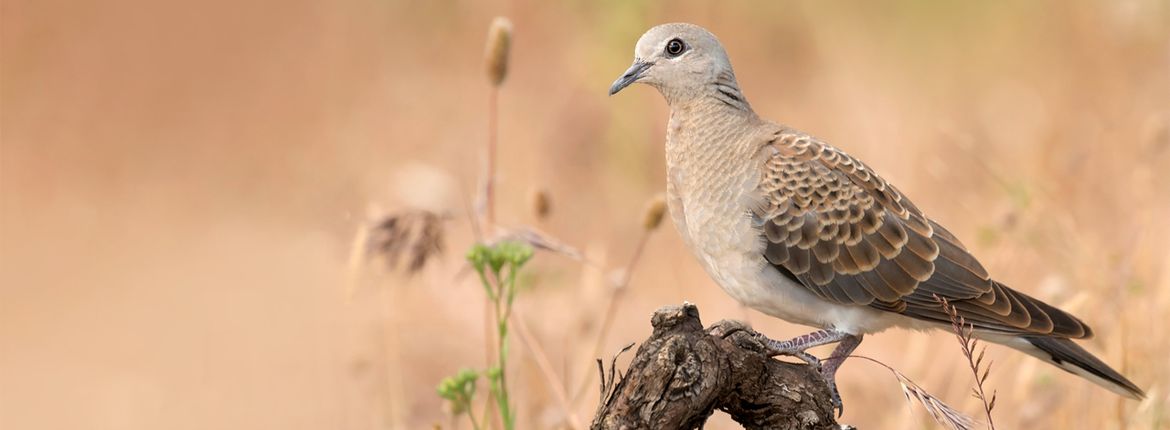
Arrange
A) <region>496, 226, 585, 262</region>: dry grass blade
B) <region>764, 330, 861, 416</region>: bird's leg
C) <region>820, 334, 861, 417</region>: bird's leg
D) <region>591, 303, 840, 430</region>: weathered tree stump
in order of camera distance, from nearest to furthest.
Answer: <region>591, 303, 840, 430</region>: weathered tree stump, <region>764, 330, 861, 416</region>: bird's leg, <region>820, 334, 861, 417</region>: bird's leg, <region>496, 226, 585, 262</region>: dry grass blade

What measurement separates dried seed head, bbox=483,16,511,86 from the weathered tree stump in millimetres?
1415

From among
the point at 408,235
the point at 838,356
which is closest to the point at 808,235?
the point at 838,356

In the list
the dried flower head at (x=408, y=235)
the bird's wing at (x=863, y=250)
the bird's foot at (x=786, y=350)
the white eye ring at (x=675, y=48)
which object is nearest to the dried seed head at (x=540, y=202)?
the dried flower head at (x=408, y=235)

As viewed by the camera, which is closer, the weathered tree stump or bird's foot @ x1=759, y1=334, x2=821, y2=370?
the weathered tree stump

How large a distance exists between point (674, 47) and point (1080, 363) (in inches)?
60.5

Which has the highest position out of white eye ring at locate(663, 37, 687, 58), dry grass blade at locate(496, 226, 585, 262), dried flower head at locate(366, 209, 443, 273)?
white eye ring at locate(663, 37, 687, 58)

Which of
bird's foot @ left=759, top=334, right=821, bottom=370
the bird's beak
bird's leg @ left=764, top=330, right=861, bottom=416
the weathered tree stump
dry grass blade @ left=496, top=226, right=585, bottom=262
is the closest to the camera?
the weathered tree stump

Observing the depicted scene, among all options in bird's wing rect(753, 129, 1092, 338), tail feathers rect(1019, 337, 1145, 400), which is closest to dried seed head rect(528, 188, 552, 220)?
bird's wing rect(753, 129, 1092, 338)

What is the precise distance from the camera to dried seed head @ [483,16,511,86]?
3781 mm

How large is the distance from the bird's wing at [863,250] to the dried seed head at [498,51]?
0.83 m

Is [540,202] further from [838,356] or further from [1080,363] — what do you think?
[1080,363]

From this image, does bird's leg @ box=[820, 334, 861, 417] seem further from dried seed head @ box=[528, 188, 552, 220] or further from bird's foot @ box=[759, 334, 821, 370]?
dried seed head @ box=[528, 188, 552, 220]

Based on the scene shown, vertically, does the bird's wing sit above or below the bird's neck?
below

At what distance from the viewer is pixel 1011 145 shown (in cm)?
789
